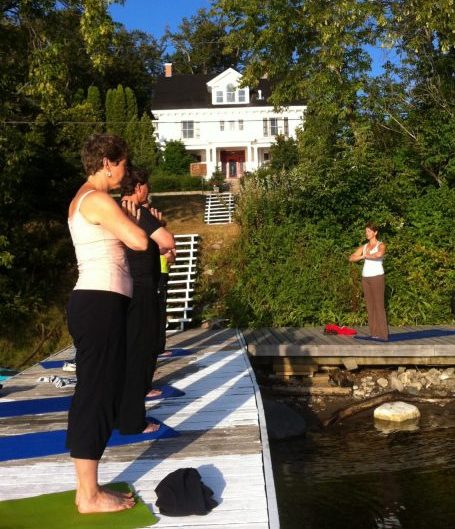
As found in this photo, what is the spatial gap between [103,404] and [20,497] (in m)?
0.89

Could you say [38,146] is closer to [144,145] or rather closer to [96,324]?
[96,324]

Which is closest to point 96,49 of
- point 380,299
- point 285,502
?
point 380,299

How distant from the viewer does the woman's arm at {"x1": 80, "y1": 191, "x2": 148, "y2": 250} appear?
10.2ft

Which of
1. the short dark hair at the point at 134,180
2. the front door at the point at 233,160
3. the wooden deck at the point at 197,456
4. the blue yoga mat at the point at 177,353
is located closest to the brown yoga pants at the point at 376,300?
the blue yoga mat at the point at 177,353

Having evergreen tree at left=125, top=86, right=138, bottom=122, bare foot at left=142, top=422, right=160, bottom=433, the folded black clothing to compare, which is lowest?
bare foot at left=142, top=422, right=160, bottom=433

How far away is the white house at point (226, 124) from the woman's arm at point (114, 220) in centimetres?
4080

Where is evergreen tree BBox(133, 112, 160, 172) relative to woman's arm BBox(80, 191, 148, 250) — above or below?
above

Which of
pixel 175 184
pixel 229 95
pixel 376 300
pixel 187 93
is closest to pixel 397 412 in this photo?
pixel 376 300

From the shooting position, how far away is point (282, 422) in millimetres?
7715

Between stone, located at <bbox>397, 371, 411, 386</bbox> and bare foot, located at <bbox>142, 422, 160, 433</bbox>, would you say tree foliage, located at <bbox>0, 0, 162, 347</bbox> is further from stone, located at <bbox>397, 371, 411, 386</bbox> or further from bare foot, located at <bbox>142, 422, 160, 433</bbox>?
bare foot, located at <bbox>142, 422, 160, 433</bbox>

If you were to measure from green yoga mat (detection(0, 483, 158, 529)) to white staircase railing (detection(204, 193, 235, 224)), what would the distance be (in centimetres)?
1523

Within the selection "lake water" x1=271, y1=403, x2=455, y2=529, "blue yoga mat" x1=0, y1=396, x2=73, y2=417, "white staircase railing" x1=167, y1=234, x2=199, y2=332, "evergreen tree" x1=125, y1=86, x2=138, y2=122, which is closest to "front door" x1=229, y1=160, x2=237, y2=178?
"evergreen tree" x1=125, y1=86, x2=138, y2=122

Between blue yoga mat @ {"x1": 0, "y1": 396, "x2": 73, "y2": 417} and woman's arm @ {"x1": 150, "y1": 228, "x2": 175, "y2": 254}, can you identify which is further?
blue yoga mat @ {"x1": 0, "y1": 396, "x2": 73, "y2": 417}

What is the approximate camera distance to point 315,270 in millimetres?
13141
